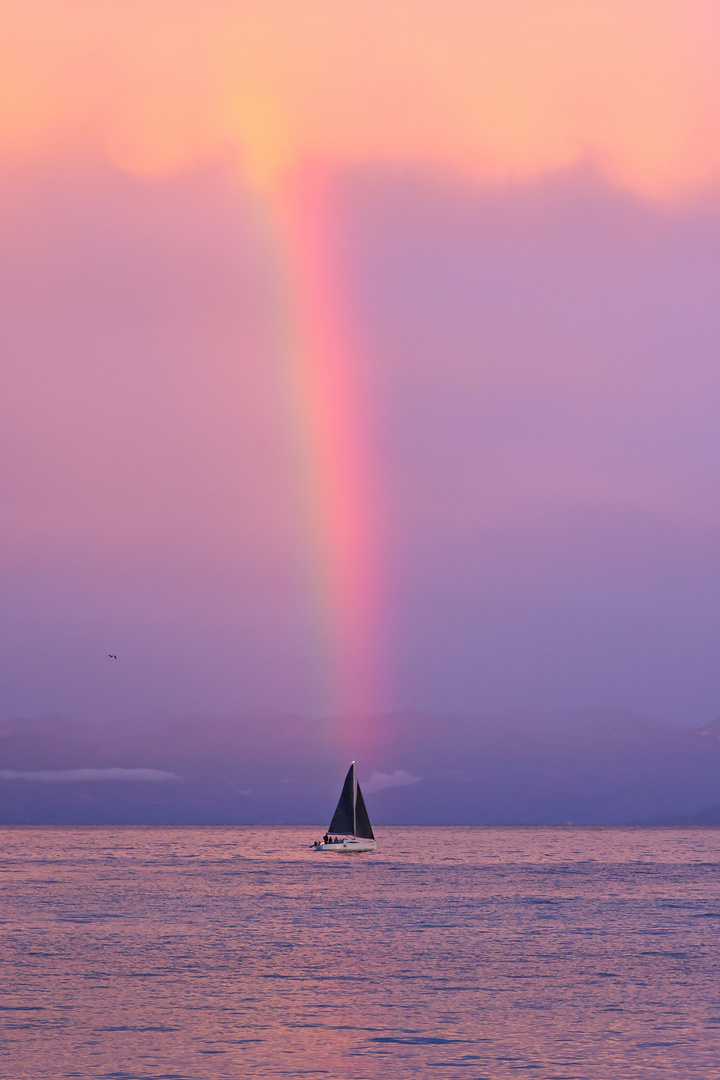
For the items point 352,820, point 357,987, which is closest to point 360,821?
point 352,820

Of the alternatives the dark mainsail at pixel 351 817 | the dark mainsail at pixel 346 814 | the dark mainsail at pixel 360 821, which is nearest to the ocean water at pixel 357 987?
the dark mainsail at pixel 346 814

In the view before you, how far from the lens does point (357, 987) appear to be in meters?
55.8

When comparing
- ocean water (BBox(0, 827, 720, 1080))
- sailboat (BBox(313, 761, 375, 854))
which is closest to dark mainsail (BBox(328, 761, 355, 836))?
sailboat (BBox(313, 761, 375, 854))

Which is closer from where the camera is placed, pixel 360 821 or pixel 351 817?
pixel 351 817

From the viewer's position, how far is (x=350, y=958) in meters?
67.3

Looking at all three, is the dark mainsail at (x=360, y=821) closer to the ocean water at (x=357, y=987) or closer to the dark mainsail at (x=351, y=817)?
the dark mainsail at (x=351, y=817)

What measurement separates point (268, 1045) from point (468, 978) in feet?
65.2

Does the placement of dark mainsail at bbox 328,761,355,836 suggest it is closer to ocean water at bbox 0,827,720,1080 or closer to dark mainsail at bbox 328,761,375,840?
dark mainsail at bbox 328,761,375,840

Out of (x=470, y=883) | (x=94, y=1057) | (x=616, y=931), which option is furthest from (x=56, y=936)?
(x=470, y=883)

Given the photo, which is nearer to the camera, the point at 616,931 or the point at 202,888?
the point at 616,931

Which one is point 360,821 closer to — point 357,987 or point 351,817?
point 351,817

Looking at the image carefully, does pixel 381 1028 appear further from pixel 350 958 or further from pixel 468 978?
pixel 350 958

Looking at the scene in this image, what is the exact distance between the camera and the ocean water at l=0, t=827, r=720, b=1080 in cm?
3947

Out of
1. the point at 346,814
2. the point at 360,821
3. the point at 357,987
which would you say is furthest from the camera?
the point at 360,821
